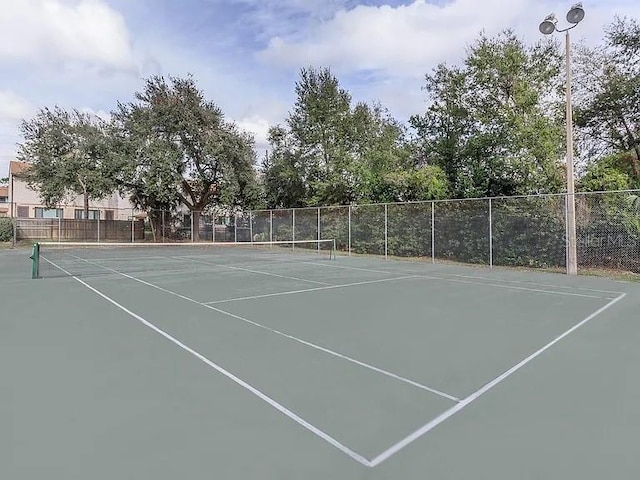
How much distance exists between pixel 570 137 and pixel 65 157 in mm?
24286

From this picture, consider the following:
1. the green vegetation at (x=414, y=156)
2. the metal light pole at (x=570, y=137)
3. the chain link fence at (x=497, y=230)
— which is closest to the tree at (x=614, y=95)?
the green vegetation at (x=414, y=156)

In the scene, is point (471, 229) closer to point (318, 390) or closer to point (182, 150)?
point (318, 390)

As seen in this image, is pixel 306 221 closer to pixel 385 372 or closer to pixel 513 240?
pixel 513 240

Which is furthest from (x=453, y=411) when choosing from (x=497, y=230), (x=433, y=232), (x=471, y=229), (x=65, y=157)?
(x=65, y=157)

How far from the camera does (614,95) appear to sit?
14188 millimetres

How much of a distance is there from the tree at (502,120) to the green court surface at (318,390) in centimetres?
862

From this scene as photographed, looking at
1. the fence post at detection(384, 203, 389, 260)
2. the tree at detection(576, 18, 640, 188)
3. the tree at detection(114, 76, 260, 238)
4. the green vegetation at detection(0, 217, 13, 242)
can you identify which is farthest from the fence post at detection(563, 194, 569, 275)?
the green vegetation at detection(0, 217, 13, 242)

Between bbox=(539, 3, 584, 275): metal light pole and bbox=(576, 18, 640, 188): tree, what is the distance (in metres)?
4.25

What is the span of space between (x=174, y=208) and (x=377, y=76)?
1414 centimetres

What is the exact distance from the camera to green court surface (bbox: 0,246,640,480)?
2133mm

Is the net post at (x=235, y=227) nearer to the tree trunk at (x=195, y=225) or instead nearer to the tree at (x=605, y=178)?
the tree trunk at (x=195, y=225)

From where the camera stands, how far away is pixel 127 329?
16.1 ft

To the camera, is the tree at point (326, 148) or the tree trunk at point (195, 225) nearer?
the tree at point (326, 148)

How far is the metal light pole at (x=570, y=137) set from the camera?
32.3 feet
